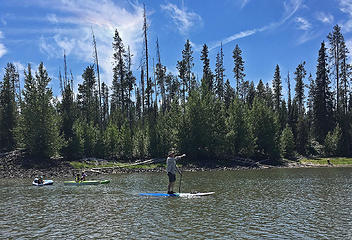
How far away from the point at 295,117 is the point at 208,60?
23596 mm

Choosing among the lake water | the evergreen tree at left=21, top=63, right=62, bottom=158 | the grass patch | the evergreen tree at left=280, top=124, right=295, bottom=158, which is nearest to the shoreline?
the evergreen tree at left=21, top=63, right=62, bottom=158

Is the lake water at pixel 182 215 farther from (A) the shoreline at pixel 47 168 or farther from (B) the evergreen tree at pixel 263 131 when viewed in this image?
(B) the evergreen tree at pixel 263 131

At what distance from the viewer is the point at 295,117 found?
65750mm

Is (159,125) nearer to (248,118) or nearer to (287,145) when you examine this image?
(248,118)

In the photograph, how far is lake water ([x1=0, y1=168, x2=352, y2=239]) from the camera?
1151 cm

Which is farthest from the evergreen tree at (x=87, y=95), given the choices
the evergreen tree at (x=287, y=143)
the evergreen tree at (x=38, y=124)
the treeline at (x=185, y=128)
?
the evergreen tree at (x=287, y=143)

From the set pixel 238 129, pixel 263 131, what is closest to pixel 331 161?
pixel 263 131

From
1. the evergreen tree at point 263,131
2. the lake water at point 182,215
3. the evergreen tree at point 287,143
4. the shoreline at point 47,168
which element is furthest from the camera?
the evergreen tree at point 287,143

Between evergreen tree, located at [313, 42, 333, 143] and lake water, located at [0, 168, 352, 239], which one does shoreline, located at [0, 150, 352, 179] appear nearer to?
lake water, located at [0, 168, 352, 239]

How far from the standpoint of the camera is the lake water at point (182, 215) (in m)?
11.5

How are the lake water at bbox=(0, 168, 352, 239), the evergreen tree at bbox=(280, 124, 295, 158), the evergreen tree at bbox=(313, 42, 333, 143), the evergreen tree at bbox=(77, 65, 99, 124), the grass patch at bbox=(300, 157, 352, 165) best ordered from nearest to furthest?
the lake water at bbox=(0, 168, 352, 239), the grass patch at bbox=(300, 157, 352, 165), the evergreen tree at bbox=(280, 124, 295, 158), the evergreen tree at bbox=(313, 42, 333, 143), the evergreen tree at bbox=(77, 65, 99, 124)

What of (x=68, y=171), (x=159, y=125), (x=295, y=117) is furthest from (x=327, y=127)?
(x=68, y=171)

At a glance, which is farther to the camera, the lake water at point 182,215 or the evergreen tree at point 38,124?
the evergreen tree at point 38,124

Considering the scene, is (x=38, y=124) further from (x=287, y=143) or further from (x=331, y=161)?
(x=331, y=161)
